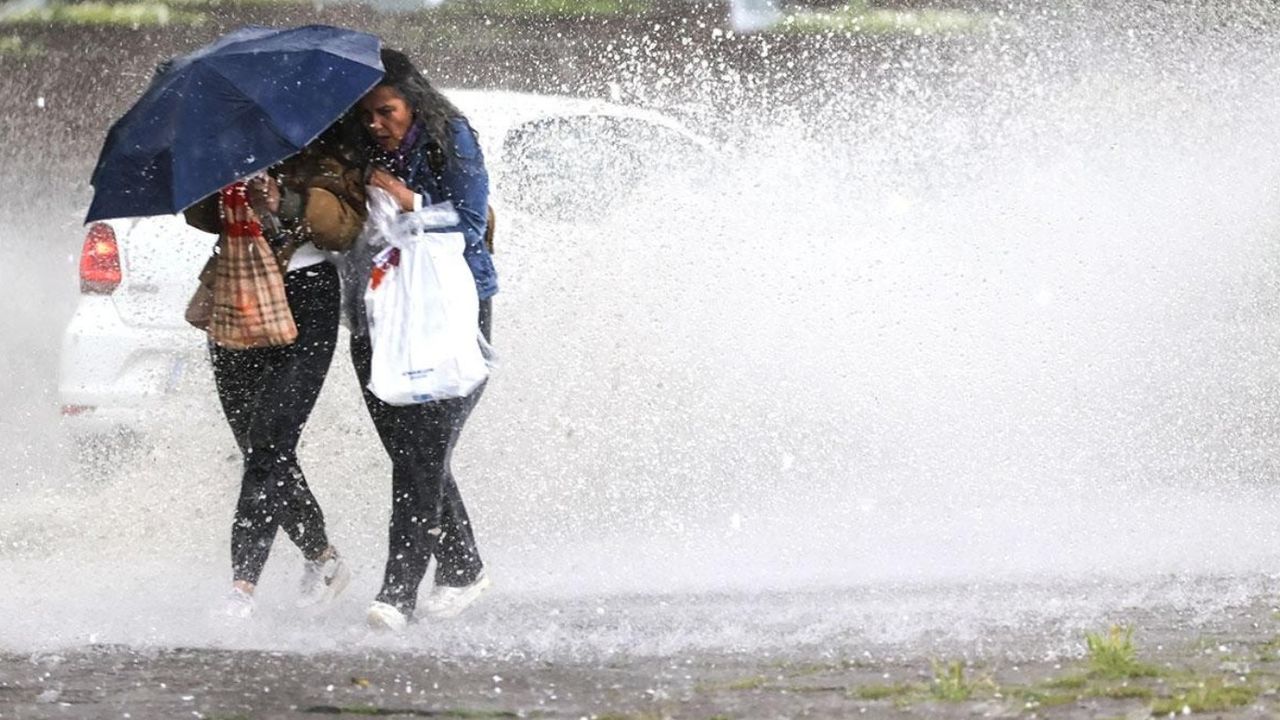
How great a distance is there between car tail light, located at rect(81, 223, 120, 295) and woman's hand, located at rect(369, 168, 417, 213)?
2545mm

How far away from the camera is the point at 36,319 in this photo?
39.5ft

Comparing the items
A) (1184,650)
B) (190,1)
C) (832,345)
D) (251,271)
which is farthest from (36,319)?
(190,1)

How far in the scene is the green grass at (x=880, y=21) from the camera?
1878 cm

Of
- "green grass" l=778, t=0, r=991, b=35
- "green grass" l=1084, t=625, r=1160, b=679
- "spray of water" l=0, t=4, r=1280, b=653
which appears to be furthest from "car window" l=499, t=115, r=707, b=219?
"green grass" l=778, t=0, r=991, b=35

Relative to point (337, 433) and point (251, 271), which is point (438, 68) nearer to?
point (337, 433)

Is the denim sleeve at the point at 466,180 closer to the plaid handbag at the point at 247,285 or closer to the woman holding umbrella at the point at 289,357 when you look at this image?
the woman holding umbrella at the point at 289,357

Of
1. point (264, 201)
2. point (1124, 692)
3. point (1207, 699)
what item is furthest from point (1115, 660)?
point (264, 201)

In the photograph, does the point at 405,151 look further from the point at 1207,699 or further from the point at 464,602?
the point at 1207,699

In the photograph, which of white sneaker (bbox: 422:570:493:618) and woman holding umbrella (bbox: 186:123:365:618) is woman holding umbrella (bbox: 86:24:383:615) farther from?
white sneaker (bbox: 422:570:493:618)

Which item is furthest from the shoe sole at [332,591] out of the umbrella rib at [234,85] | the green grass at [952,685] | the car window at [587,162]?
the car window at [587,162]

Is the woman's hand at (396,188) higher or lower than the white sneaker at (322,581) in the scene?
higher

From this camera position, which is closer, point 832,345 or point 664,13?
point 832,345

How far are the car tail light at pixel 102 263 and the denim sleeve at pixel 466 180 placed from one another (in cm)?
263

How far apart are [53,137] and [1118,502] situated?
14362 mm
